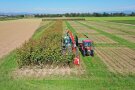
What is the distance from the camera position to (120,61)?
17.5 meters

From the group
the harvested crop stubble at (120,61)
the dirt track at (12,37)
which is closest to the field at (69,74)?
the harvested crop stubble at (120,61)

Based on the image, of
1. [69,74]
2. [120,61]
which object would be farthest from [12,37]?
[69,74]

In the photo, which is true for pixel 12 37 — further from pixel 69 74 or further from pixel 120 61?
pixel 69 74

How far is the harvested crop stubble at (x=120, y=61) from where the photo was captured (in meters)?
15.1

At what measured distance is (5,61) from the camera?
698 inches

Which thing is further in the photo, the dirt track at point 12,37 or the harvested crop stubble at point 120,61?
the dirt track at point 12,37

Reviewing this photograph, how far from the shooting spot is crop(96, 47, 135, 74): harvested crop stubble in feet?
49.4

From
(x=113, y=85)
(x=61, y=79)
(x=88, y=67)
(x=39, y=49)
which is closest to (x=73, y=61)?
(x=88, y=67)

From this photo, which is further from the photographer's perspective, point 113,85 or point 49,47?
point 49,47

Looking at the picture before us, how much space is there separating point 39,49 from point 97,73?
422 centimetres

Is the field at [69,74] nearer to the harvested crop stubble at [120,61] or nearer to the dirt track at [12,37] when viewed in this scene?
the harvested crop stubble at [120,61]

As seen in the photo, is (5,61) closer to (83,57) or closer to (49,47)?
(49,47)

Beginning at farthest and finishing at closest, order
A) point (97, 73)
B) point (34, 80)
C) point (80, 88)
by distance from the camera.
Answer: point (97, 73), point (34, 80), point (80, 88)

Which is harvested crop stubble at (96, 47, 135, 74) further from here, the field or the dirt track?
the dirt track
